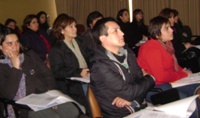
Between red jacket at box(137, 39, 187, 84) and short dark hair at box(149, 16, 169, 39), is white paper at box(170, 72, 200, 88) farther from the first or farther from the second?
short dark hair at box(149, 16, 169, 39)

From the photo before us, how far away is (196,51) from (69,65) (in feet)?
6.41

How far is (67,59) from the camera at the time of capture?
3414 millimetres

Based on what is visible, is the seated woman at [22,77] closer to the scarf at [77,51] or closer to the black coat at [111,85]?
→ the black coat at [111,85]

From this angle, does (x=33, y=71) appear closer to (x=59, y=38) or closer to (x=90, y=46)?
(x=59, y=38)

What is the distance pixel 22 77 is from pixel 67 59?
856mm

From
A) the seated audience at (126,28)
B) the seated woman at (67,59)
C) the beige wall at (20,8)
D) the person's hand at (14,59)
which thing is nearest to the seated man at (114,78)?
the person's hand at (14,59)

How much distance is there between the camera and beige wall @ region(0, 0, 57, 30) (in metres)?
7.02

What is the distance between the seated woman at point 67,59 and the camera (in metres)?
3.26

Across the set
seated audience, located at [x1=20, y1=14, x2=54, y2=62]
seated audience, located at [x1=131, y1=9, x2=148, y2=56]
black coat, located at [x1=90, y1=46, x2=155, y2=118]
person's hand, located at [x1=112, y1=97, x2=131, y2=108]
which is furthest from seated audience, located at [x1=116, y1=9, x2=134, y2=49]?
person's hand, located at [x1=112, y1=97, x2=131, y2=108]

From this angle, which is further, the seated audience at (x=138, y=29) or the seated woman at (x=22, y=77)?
the seated audience at (x=138, y=29)

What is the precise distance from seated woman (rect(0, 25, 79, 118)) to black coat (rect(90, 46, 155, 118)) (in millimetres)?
522

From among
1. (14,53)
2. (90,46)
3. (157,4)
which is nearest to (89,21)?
(90,46)

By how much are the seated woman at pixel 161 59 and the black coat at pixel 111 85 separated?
54 cm

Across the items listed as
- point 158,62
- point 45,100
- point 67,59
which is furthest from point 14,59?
point 158,62
